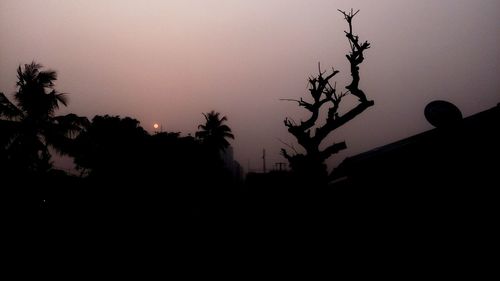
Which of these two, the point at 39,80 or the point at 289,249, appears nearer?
the point at 289,249

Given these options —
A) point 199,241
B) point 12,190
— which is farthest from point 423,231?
point 12,190

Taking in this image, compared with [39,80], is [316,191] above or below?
below

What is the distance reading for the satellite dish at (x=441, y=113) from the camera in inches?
389

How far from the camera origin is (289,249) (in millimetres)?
10211

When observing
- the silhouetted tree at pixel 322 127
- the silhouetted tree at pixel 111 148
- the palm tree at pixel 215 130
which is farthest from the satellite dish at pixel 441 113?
the palm tree at pixel 215 130

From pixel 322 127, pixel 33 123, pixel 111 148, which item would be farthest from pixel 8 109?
pixel 322 127

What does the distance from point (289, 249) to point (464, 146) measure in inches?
235

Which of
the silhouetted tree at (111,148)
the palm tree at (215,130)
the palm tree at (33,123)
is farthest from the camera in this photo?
the palm tree at (215,130)

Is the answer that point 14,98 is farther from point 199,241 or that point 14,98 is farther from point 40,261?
point 199,241

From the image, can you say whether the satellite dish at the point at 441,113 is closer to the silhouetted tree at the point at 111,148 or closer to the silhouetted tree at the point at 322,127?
the silhouetted tree at the point at 322,127

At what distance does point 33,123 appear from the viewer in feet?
62.3

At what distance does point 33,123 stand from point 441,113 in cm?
2138

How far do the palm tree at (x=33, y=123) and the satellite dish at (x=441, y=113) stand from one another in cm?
2023

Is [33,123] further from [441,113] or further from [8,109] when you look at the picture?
[441,113]
